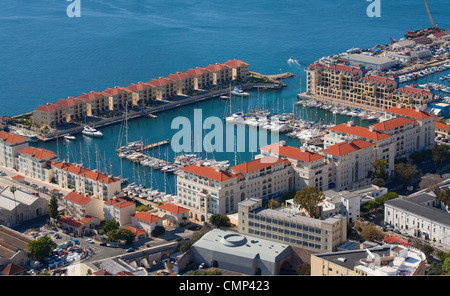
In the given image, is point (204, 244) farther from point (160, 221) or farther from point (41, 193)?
point (41, 193)

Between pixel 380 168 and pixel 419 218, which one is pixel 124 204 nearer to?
pixel 419 218

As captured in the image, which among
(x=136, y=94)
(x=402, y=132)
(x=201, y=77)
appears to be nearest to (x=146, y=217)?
(x=402, y=132)

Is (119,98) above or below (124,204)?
above

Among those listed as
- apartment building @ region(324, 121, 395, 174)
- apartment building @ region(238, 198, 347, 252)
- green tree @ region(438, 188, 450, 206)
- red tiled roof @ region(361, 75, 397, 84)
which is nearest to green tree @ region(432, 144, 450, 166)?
apartment building @ region(324, 121, 395, 174)

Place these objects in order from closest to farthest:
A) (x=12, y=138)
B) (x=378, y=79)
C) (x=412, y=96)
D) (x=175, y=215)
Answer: (x=175, y=215) → (x=12, y=138) → (x=412, y=96) → (x=378, y=79)
